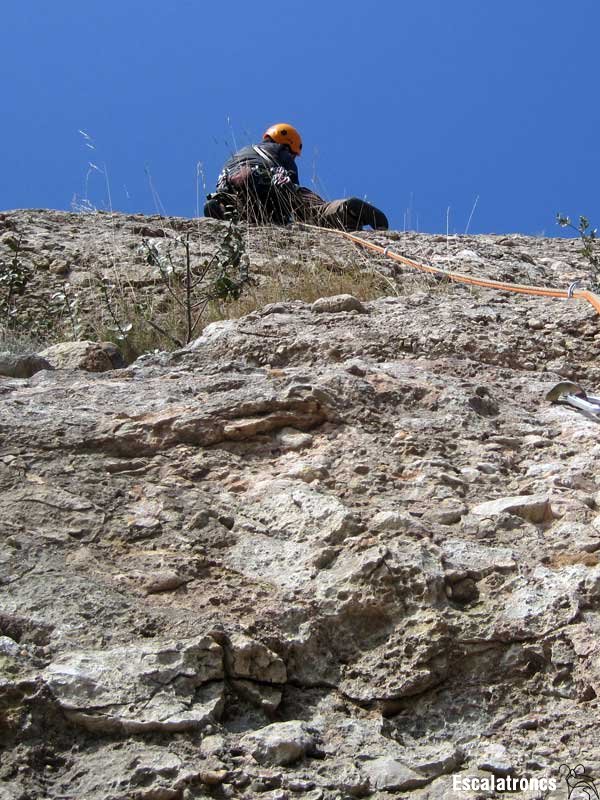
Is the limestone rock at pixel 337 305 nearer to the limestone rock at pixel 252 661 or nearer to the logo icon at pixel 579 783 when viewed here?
the limestone rock at pixel 252 661

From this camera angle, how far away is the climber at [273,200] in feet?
24.7

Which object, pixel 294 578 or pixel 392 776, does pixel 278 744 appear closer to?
pixel 392 776

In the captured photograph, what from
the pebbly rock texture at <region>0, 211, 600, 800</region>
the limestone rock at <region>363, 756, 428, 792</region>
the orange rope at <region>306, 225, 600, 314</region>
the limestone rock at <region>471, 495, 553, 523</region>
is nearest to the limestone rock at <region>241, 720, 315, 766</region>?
the pebbly rock texture at <region>0, 211, 600, 800</region>

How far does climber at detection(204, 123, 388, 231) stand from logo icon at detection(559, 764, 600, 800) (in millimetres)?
5745

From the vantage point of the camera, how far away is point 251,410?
2.78 m

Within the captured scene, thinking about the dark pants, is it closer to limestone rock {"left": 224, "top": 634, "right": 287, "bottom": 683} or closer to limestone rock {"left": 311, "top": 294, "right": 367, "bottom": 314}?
limestone rock {"left": 311, "top": 294, "right": 367, "bottom": 314}

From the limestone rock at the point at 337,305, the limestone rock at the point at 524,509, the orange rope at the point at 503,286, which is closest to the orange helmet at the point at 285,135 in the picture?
the orange rope at the point at 503,286

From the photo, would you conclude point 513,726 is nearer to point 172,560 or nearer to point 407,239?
point 172,560

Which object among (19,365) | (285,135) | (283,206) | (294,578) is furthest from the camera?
(285,135)

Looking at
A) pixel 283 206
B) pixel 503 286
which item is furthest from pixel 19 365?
pixel 283 206

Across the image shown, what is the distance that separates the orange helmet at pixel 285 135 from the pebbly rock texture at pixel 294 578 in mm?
5956

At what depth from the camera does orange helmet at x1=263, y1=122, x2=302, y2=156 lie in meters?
8.93

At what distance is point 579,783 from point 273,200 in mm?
6378

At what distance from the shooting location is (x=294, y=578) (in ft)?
7.06
